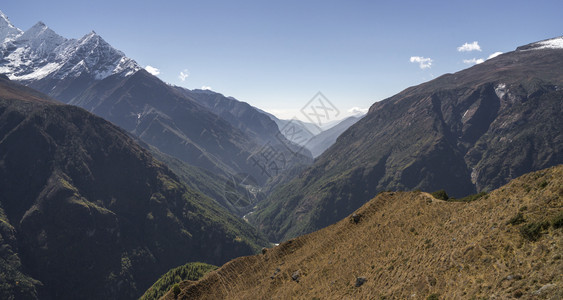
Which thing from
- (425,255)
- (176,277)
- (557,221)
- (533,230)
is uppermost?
(557,221)

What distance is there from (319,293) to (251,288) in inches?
921

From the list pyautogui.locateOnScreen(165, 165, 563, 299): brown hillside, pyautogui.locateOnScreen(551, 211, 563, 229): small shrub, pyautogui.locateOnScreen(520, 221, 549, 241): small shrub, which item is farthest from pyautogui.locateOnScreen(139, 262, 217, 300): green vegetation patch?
pyautogui.locateOnScreen(551, 211, 563, 229): small shrub

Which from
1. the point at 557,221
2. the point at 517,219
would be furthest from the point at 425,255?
the point at 557,221

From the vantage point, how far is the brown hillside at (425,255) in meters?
29.5

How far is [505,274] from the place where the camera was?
1159 inches

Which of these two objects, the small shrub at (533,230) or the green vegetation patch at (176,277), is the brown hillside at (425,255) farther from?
the green vegetation patch at (176,277)

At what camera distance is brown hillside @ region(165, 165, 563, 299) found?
96.7 feet

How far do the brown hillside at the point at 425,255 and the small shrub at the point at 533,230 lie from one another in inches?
3.4

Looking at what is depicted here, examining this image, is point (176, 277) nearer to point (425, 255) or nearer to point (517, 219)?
point (425, 255)

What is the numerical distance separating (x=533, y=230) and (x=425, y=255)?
14480mm

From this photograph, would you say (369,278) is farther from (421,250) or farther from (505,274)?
(505,274)

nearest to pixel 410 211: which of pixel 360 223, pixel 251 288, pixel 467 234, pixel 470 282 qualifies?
pixel 360 223

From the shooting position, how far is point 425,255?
140 feet

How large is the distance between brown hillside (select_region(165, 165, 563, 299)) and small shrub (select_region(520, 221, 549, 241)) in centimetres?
9
